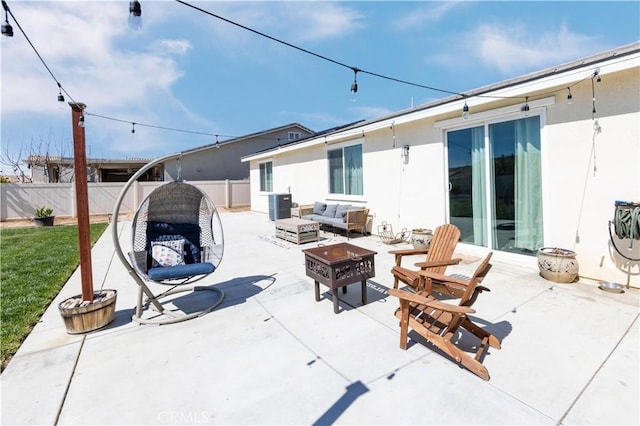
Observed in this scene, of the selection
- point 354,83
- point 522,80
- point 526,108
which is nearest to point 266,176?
point 354,83

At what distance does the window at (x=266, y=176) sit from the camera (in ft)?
45.9

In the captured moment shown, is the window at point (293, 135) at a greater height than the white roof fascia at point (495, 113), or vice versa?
the window at point (293, 135)

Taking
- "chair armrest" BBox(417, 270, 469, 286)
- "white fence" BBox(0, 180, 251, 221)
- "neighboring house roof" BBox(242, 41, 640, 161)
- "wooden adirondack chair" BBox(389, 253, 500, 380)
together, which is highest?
"neighboring house roof" BBox(242, 41, 640, 161)

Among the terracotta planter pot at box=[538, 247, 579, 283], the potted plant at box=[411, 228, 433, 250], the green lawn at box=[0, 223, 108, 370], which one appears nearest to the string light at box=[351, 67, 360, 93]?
the potted plant at box=[411, 228, 433, 250]

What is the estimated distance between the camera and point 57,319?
3.40 metres

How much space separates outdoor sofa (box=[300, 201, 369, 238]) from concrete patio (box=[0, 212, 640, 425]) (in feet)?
12.5

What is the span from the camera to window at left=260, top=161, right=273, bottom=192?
13977mm

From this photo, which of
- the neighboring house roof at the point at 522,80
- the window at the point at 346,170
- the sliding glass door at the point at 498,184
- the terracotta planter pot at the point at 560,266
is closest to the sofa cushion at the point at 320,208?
the window at the point at 346,170

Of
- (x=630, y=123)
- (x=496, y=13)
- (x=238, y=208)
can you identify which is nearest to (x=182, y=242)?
(x=630, y=123)

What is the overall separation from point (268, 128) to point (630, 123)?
724 inches

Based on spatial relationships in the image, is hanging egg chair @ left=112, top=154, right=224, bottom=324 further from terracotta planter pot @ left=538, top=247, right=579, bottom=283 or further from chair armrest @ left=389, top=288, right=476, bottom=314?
terracotta planter pot @ left=538, top=247, right=579, bottom=283

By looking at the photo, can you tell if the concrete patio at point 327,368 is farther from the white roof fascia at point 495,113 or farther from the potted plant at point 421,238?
the white roof fascia at point 495,113

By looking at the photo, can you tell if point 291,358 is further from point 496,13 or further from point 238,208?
point 238,208

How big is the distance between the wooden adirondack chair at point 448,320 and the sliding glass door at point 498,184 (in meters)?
2.95
